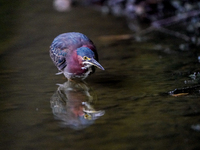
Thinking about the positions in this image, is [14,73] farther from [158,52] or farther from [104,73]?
[158,52]

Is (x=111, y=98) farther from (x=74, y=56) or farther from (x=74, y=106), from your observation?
(x=74, y=56)

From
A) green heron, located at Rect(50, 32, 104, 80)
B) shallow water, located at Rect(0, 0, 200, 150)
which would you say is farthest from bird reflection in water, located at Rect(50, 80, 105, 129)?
green heron, located at Rect(50, 32, 104, 80)

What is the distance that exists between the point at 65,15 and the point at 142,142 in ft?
23.0

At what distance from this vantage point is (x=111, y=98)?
13.3 feet

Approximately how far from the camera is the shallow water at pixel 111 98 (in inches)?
118

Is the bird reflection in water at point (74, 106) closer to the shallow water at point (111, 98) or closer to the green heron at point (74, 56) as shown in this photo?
the shallow water at point (111, 98)

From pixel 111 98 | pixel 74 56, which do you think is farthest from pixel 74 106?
pixel 74 56

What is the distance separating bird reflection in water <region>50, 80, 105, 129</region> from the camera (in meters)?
3.44

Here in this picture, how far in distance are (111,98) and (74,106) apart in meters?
0.46

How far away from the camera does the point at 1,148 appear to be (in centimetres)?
293

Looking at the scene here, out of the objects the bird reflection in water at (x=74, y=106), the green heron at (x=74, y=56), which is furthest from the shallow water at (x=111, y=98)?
the green heron at (x=74, y=56)

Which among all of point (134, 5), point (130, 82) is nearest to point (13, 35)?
point (134, 5)

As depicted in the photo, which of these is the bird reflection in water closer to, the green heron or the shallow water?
the shallow water

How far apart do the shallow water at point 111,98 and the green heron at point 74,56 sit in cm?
21
